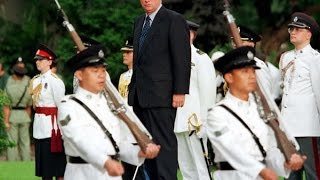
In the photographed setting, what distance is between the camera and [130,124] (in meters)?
9.16

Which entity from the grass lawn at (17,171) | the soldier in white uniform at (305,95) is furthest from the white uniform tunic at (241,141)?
the grass lawn at (17,171)

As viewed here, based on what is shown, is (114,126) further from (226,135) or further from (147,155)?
(226,135)

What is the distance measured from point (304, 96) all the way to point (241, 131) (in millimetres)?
3384

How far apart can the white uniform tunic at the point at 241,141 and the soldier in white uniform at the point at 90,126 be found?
52cm

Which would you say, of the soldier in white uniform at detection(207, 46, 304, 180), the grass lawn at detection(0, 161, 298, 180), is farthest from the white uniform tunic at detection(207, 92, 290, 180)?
the grass lawn at detection(0, 161, 298, 180)

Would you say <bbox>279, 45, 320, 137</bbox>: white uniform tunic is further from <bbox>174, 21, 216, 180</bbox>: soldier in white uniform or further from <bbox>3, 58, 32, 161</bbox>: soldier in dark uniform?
<bbox>3, 58, 32, 161</bbox>: soldier in dark uniform

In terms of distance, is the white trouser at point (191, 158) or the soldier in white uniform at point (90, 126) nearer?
the soldier in white uniform at point (90, 126)

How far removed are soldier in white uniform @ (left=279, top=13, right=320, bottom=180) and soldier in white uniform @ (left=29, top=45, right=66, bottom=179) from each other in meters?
3.20

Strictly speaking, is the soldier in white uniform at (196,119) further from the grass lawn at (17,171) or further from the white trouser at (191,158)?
the grass lawn at (17,171)

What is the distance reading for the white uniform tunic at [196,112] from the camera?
12930 mm

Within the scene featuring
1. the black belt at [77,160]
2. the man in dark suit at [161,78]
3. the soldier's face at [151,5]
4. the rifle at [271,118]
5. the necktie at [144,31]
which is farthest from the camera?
the necktie at [144,31]

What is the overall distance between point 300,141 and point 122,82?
2.96 m

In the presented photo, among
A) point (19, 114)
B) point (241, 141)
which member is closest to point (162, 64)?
point (241, 141)

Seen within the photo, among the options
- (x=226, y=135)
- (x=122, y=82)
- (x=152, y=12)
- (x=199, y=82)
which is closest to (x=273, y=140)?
(x=226, y=135)
